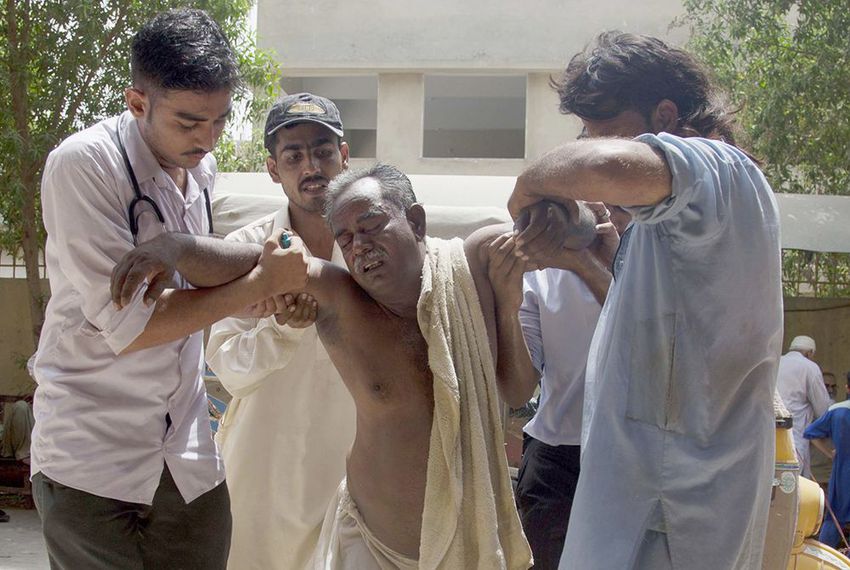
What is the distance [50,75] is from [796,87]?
7495mm

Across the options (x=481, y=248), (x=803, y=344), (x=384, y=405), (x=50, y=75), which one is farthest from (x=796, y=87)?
(x=384, y=405)

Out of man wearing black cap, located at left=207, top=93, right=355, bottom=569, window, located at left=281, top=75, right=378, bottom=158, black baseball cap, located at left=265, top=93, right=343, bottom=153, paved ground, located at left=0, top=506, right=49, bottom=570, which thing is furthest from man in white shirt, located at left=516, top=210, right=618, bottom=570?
window, located at left=281, top=75, right=378, bottom=158

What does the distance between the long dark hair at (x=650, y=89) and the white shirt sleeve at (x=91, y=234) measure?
4.12 ft

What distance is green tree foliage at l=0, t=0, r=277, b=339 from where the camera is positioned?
9.18 meters

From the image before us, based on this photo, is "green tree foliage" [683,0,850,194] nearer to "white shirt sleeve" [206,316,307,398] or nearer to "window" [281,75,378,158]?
"white shirt sleeve" [206,316,307,398]

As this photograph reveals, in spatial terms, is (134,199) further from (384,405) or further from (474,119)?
(474,119)

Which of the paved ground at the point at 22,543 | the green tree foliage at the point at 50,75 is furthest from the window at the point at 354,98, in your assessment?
the paved ground at the point at 22,543

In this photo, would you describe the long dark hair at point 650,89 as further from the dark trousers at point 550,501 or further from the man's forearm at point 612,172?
the dark trousers at point 550,501

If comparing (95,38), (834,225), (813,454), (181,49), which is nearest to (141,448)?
(181,49)

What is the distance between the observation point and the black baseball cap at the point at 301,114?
392 centimetres

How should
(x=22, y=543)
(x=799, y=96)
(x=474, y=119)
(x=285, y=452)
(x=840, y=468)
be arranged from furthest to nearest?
(x=474, y=119), (x=799, y=96), (x=840, y=468), (x=22, y=543), (x=285, y=452)

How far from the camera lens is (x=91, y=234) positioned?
2713 mm

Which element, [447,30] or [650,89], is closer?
[650,89]

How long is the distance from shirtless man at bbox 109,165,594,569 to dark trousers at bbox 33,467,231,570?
36cm
